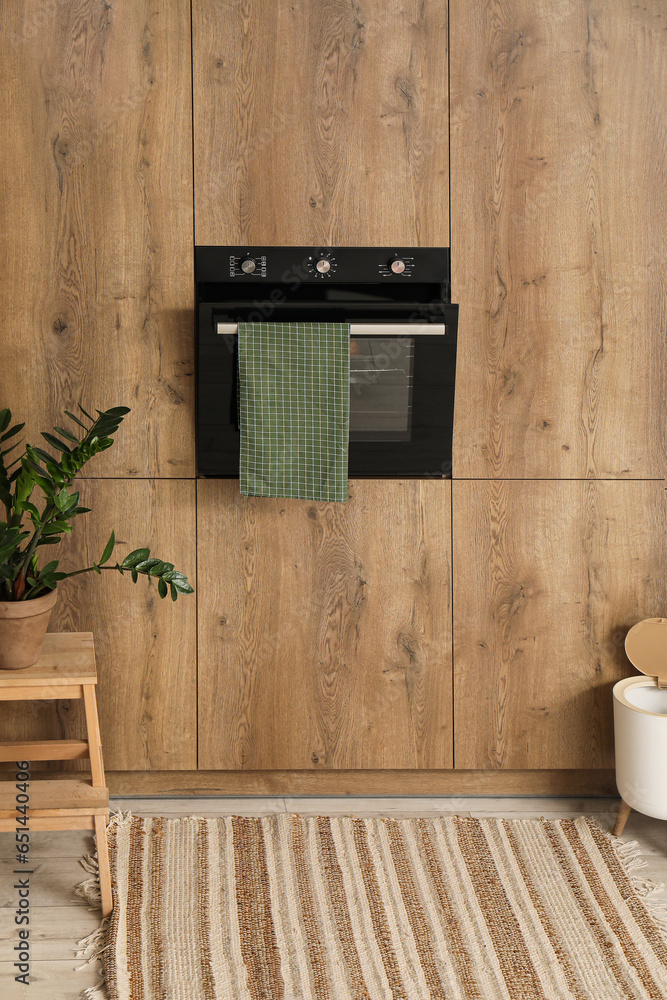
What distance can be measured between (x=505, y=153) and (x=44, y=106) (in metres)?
1.16

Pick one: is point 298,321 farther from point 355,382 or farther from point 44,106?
point 44,106

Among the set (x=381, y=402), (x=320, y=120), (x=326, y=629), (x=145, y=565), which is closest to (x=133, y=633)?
(x=145, y=565)

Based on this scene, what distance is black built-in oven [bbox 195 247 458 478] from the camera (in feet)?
6.55

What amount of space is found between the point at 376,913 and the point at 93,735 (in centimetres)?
73

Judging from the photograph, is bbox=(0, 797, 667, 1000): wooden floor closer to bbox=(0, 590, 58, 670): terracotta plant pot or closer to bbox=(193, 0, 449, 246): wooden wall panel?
bbox=(0, 590, 58, 670): terracotta plant pot

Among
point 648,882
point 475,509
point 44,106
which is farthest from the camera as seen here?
point 475,509

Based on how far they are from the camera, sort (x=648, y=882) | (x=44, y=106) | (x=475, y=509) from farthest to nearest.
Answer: (x=475, y=509) → (x=44, y=106) → (x=648, y=882)

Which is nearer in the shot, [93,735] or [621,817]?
[93,735]

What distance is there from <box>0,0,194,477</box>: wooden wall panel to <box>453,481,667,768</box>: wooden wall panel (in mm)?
837

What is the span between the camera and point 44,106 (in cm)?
203

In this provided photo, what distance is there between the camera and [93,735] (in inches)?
71.5

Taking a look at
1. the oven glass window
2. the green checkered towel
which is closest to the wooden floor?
the green checkered towel

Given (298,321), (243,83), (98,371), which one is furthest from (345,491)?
(243,83)

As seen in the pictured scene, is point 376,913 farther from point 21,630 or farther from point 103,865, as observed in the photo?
point 21,630
